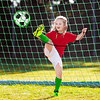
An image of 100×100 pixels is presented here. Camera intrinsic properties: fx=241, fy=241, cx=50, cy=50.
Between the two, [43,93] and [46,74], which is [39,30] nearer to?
[43,93]

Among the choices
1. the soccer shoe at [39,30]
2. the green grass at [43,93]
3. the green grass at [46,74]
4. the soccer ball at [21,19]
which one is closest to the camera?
the soccer shoe at [39,30]

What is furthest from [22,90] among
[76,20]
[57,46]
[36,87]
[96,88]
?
[76,20]

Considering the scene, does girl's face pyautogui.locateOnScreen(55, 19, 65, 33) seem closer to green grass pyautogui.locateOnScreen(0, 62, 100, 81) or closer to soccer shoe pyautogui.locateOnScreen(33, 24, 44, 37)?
soccer shoe pyautogui.locateOnScreen(33, 24, 44, 37)

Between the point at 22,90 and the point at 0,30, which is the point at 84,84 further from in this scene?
the point at 0,30

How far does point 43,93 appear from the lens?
390 cm

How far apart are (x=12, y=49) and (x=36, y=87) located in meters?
8.23

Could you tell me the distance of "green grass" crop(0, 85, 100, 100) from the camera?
3.60 meters

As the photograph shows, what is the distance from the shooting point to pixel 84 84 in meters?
4.61

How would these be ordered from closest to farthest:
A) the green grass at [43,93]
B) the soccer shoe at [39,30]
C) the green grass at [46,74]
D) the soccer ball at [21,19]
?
the soccer shoe at [39,30], the green grass at [43,93], the soccer ball at [21,19], the green grass at [46,74]

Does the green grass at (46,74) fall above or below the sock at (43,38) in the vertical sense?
below

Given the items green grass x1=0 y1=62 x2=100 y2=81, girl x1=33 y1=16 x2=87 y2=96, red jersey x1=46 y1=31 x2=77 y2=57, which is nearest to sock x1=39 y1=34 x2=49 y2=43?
girl x1=33 y1=16 x2=87 y2=96

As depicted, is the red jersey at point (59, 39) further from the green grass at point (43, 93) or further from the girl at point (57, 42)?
the green grass at point (43, 93)

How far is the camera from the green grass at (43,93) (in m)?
3.60

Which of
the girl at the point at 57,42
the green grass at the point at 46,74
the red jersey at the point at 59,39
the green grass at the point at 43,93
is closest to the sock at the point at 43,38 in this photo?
the girl at the point at 57,42
